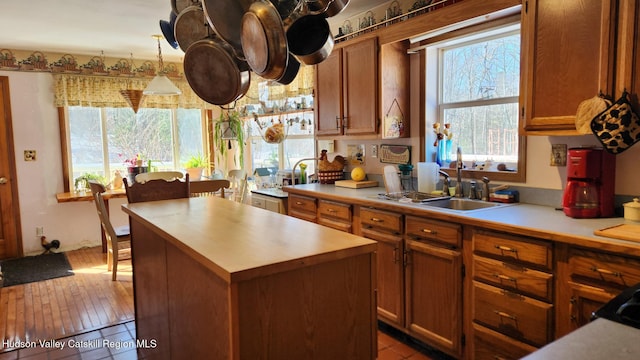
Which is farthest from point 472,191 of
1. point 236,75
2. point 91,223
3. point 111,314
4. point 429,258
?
point 91,223

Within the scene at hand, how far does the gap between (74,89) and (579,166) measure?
5337 millimetres

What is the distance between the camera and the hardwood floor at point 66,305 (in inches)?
118

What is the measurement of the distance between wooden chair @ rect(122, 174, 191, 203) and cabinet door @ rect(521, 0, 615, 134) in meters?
2.20

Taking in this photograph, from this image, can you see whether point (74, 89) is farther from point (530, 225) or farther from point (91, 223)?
point (530, 225)

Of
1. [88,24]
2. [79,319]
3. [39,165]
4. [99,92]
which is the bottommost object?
[79,319]

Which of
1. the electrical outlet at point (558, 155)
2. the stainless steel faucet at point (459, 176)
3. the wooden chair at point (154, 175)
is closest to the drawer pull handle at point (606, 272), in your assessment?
the electrical outlet at point (558, 155)

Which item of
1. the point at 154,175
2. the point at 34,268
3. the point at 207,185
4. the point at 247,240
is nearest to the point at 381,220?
the point at 247,240

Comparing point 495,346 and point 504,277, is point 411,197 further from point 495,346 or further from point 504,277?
point 495,346

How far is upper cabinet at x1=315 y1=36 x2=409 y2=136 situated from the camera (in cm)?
315

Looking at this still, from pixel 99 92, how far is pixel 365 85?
12.2ft

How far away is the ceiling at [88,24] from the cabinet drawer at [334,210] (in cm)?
164

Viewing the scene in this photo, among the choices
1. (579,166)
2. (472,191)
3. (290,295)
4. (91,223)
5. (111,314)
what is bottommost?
(111,314)

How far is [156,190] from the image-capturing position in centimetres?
278

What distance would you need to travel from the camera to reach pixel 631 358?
79 centimetres
